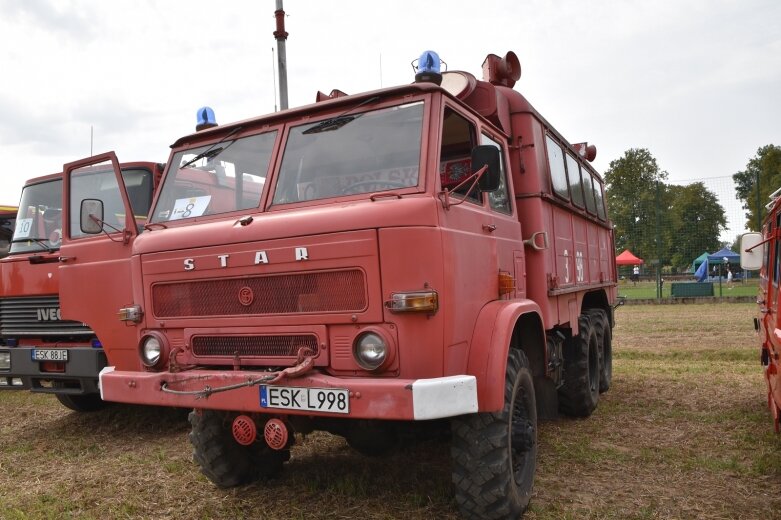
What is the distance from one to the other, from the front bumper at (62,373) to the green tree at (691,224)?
709 inches

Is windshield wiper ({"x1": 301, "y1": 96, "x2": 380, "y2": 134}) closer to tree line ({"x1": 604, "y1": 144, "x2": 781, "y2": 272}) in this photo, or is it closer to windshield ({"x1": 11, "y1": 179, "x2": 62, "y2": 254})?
windshield ({"x1": 11, "y1": 179, "x2": 62, "y2": 254})

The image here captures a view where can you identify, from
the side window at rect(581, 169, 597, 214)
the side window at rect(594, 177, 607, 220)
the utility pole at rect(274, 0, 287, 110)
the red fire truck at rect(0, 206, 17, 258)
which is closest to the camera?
the side window at rect(581, 169, 597, 214)

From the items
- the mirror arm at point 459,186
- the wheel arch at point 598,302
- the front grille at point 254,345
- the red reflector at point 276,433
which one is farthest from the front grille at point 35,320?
the wheel arch at point 598,302

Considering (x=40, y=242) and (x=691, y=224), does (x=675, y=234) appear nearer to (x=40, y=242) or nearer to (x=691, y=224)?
(x=691, y=224)

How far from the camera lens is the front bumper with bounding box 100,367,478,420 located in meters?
3.25

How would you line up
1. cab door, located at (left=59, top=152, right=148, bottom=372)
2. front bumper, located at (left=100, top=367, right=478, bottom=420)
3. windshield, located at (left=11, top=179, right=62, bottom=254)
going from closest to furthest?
front bumper, located at (left=100, top=367, right=478, bottom=420)
cab door, located at (left=59, top=152, right=148, bottom=372)
windshield, located at (left=11, top=179, right=62, bottom=254)

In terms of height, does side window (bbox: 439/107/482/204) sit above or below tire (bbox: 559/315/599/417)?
above

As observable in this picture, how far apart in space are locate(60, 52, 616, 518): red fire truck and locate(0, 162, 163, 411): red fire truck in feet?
5.56

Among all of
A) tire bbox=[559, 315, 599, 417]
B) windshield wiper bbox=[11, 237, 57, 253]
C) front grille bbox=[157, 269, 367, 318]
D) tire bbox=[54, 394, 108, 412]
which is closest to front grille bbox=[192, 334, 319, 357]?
front grille bbox=[157, 269, 367, 318]

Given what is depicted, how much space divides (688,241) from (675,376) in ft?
48.8

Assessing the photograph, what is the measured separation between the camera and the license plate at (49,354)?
6.40 m

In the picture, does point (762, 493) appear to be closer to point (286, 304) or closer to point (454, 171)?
point (454, 171)

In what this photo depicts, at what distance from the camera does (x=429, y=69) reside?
4234 millimetres

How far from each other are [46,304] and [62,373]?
2.59 ft
